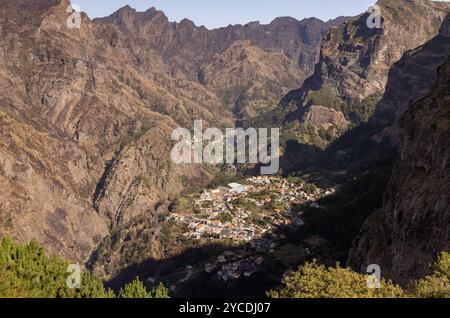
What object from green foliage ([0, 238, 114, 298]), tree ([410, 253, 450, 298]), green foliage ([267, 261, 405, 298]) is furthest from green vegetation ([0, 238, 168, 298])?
tree ([410, 253, 450, 298])

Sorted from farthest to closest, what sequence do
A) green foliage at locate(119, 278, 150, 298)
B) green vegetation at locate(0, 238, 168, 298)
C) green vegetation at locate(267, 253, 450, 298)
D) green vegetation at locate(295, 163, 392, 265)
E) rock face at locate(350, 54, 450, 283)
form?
green vegetation at locate(295, 163, 392, 265) → rock face at locate(350, 54, 450, 283) → green foliage at locate(119, 278, 150, 298) → green vegetation at locate(0, 238, 168, 298) → green vegetation at locate(267, 253, 450, 298)

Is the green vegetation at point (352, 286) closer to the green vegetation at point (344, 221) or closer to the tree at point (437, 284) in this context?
the tree at point (437, 284)

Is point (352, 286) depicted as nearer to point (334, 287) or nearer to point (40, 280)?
point (334, 287)

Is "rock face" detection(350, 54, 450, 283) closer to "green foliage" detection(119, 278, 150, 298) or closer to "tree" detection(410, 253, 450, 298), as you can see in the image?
"tree" detection(410, 253, 450, 298)

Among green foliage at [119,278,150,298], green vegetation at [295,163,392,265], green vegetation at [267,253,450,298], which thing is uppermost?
green vegetation at [267,253,450,298]
